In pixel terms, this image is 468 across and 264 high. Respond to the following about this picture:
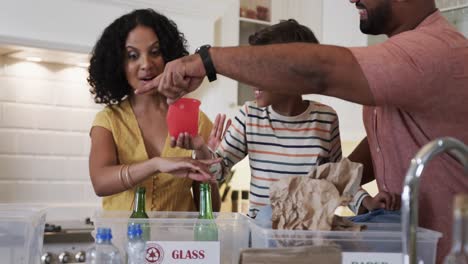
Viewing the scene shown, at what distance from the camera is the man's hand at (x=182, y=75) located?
101 centimetres

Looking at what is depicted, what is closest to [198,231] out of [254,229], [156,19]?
[254,229]

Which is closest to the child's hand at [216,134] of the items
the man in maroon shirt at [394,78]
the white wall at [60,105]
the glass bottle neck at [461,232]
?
the man in maroon shirt at [394,78]

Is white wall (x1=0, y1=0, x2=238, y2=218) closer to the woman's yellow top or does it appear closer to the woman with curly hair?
the woman with curly hair

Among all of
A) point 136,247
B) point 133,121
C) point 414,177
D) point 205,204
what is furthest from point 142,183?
point 414,177

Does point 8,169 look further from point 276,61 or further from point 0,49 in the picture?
point 276,61

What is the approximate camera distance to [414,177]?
27.2 inches

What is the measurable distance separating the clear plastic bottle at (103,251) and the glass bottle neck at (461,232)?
512 millimetres

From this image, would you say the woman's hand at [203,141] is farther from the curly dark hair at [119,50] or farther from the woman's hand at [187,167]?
the curly dark hair at [119,50]

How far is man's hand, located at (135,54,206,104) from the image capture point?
3.30 feet

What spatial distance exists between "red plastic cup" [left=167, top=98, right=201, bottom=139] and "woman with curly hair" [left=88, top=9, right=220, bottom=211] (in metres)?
0.16

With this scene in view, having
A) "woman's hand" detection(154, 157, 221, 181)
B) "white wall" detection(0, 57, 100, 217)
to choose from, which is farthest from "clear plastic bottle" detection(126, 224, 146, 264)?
"white wall" detection(0, 57, 100, 217)

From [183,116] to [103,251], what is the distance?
331 mm

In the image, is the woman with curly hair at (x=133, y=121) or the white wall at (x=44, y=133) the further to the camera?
the white wall at (x=44, y=133)

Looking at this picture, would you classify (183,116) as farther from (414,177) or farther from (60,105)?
(60,105)
